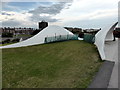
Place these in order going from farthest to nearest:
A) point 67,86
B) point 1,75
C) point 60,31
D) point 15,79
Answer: point 60,31 → point 1,75 → point 15,79 → point 67,86

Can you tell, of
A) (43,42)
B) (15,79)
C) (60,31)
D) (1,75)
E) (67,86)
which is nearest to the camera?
(67,86)

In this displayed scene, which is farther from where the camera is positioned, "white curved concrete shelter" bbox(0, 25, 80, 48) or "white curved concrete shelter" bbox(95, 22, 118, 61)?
"white curved concrete shelter" bbox(0, 25, 80, 48)

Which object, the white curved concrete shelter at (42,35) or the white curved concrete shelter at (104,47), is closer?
the white curved concrete shelter at (104,47)

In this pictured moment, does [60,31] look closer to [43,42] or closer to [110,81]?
[43,42]

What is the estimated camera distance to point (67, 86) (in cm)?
451

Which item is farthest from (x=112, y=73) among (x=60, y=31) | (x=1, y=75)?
(x=60, y=31)

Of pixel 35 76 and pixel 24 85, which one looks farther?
pixel 35 76

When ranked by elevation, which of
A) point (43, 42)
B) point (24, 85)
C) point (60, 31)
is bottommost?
point (24, 85)

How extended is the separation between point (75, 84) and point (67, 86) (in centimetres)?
35

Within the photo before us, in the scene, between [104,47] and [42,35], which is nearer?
[104,47]

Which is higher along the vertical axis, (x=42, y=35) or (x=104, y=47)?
(x=42, y=35)

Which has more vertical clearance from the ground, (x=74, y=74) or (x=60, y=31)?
(x=60, y=31)

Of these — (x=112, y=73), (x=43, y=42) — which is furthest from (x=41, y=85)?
(x=43, y=42)

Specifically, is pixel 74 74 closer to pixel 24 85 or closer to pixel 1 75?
pixel 24 85
